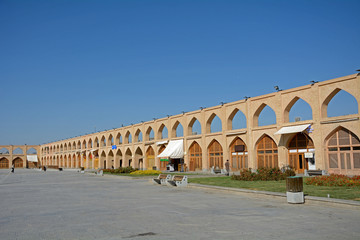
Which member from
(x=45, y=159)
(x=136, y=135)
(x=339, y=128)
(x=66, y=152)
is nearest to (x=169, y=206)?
(x=339, y=128)

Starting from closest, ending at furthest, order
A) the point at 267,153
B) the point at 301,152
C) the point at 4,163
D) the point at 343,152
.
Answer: the point at 343,152 < the point at 301,152 < the point at 267,153 < the point at 4,163

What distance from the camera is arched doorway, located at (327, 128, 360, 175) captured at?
2175 cm

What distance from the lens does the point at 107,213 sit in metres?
8.59

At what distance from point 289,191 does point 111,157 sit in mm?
49093

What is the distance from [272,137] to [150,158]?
21.2 m

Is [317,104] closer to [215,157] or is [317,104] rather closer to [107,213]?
[215,157]

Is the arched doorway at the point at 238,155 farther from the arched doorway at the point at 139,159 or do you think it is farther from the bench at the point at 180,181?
the arched doorway at the point at 139,159

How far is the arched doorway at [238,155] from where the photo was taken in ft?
98.3

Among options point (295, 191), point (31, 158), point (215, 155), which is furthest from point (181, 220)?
point (31, 158)

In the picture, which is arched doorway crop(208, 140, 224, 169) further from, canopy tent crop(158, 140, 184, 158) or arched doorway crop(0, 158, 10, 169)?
arched doorway crop(0, 158, 10, 169)

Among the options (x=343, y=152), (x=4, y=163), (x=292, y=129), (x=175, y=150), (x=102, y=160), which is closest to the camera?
Answer: (x=343, y=152)

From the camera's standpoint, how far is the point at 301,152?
25.2 metres

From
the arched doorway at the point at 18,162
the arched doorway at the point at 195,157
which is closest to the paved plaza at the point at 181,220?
the arched doorway at the point at 195,157

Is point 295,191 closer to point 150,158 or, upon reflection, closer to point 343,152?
point 343,152
